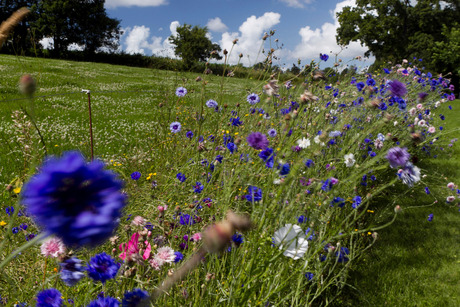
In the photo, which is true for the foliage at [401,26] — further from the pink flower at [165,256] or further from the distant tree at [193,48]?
the pink flower at [165,256]

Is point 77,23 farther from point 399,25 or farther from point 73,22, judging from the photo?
point 399,25

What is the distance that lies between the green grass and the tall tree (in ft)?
78.0

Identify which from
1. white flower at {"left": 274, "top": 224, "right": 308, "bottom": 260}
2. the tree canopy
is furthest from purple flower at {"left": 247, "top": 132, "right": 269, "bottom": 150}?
the tree canopy

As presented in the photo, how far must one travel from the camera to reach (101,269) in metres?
0.87

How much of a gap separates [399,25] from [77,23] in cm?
3039

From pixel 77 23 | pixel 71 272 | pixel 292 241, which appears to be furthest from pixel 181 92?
pixel 77 23

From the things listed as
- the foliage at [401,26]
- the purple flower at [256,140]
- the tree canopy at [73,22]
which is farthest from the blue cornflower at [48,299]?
the tree canopy at [73,22]

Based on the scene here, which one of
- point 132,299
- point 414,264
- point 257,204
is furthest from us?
point 414,264

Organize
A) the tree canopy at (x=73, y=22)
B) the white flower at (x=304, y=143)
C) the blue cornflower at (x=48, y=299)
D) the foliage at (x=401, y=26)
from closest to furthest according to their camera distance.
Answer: the blue cornflower at (x=48, y=299) → the white flower at (x=304, y=143) → the foliage at (x=401, y=26) → the tree canopy at (x=73, y=22)

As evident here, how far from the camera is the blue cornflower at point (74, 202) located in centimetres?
36

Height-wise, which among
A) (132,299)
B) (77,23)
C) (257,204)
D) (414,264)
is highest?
(77,23)

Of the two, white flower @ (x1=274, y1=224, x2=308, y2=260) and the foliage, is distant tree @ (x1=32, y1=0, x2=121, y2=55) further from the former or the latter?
white flower @ (x1=274, y1=224, x2=308, y2=260)

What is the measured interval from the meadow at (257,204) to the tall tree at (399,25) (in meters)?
22.6

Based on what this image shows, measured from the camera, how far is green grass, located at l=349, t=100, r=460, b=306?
2486mm
